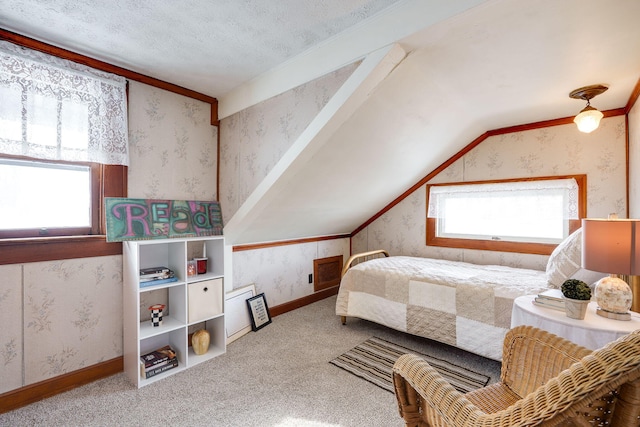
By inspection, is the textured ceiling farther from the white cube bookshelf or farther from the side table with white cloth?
the side table with white cloth

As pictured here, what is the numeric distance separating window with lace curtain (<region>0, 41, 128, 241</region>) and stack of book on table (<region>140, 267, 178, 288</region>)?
460 mm

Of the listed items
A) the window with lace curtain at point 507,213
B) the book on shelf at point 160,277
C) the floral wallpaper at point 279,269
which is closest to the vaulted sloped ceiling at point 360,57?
the floral wallpaper at point 279,269

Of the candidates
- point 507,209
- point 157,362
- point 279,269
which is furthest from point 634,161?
point 157,362

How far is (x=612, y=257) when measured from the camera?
1.43 meters

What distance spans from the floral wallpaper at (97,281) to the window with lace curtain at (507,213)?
8.98 ft

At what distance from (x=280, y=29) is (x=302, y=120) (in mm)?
559

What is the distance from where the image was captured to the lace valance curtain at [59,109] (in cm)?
176

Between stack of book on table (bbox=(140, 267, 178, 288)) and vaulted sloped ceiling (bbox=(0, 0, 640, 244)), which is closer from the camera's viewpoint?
vaulted sloped ceiling (bbox=(0, 0, 640, 244))

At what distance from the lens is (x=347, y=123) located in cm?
205

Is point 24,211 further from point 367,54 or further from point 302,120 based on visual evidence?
point 367,54

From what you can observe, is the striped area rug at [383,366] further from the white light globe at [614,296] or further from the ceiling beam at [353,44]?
the ceiling beam at [353,44]

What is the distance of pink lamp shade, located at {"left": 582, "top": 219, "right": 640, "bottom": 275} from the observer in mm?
1392

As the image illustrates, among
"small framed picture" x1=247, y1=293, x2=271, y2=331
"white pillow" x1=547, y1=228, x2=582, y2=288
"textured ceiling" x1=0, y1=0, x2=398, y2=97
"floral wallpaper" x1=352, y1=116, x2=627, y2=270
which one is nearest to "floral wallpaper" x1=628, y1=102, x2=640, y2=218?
"floral wallpaper" x1=352, y1=116, x2=627, y2=270

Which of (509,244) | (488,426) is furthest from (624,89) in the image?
(488,426)
